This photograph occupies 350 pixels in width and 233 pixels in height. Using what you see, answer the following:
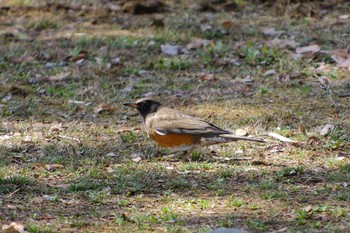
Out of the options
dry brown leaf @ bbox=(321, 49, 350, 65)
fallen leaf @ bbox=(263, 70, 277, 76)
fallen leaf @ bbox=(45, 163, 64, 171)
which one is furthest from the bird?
dry brown leaf @ bbox=(321, 49, 350, 65)

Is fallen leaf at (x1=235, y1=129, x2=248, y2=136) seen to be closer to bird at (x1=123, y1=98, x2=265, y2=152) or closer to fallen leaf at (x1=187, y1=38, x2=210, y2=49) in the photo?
bird at (x1=123, y1=98, x2=265, y2=152)

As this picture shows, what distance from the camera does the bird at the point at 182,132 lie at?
815cm

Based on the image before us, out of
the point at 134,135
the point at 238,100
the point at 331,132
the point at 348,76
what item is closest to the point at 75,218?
the point at 134,135

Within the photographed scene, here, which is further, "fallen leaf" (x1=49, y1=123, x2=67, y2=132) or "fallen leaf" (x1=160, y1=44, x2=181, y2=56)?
"fallen leaf" (x1=160, y1=44, x2=181, y2=56)

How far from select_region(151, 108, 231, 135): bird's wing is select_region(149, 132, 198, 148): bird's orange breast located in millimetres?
39

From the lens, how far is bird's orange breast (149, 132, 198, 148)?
8.28 metres

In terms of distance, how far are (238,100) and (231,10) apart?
529 cm

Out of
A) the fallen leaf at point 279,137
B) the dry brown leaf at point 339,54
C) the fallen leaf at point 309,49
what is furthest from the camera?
the fallen leaf at point 309,49

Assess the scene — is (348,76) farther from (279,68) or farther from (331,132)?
(331,132)

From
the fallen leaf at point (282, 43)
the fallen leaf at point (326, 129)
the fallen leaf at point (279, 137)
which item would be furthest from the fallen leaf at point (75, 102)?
the fallen leaf at point (282, 43)

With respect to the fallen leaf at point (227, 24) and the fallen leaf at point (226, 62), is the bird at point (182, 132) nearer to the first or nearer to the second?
the fallen leaf at point (226, 62)

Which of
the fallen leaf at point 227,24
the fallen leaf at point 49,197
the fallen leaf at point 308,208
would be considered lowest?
the fallen leaf at point 227,24

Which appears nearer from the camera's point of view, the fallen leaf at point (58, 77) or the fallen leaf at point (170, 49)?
the fallen leaf at point (58, 77)

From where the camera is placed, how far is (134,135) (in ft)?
29.7
